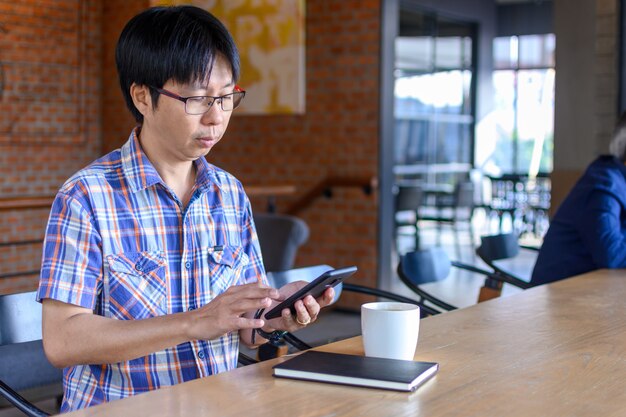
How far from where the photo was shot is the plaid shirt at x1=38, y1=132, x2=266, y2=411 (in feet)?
5.13

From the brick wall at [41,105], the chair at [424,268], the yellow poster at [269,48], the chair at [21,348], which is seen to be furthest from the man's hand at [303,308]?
the brick wall at [41,105]

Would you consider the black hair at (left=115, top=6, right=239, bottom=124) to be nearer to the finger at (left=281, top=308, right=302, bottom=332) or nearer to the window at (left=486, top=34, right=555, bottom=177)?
the finger at (left=281, top=308, right=302, bottom=332)

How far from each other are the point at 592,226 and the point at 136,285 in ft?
6.53

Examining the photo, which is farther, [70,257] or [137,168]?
[137,168]

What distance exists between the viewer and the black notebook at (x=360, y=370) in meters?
1.39

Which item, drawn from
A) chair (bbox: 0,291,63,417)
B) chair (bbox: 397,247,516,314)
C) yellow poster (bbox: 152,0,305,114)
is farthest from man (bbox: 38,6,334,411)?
yellow poster (bbox: 152,0,305,114)

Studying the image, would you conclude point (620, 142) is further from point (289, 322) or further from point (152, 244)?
point (152, 244)

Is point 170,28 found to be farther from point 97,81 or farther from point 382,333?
point 97,81

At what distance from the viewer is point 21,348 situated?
7.10 ft

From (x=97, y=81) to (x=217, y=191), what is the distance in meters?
6.04

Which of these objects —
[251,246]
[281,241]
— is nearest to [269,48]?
[281,241]

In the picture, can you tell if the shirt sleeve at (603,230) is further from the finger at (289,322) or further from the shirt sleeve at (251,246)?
the finger at (289,322)

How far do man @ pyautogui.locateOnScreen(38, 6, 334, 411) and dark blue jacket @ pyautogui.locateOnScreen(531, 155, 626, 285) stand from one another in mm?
1731

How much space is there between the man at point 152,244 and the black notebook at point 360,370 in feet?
0.31
